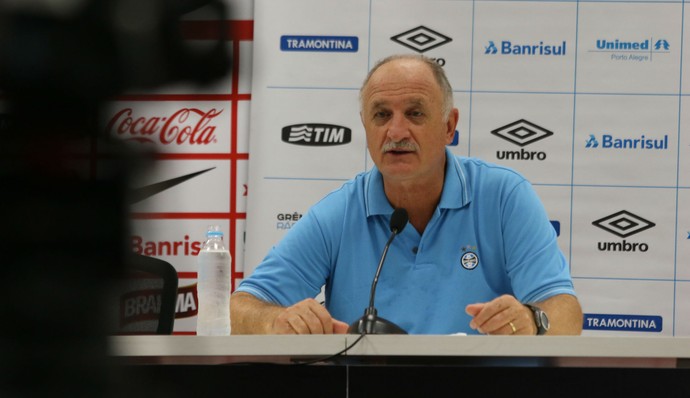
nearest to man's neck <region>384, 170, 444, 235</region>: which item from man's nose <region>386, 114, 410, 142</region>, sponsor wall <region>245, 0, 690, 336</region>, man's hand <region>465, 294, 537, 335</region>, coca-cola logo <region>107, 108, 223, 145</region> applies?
man's nose <region>386, 114, 410, 142</region>

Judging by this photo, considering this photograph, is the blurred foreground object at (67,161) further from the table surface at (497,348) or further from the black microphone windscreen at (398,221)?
the black microphone windscreen at (398,221)

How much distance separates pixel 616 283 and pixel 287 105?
1.59 meters

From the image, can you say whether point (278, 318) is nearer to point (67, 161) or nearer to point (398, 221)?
point (398, 221)

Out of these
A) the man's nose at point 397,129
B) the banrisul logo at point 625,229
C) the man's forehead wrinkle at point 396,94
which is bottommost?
the banrisul logo at point 625,229

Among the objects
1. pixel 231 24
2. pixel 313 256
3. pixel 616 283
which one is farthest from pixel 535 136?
pixel 231 24

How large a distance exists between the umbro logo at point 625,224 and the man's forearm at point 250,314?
1.95 m

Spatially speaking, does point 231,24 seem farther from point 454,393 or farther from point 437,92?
point 437,92

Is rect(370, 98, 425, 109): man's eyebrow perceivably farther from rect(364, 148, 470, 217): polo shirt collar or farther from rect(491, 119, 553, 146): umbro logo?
rect(491, 119, 553, 146): umbro logo

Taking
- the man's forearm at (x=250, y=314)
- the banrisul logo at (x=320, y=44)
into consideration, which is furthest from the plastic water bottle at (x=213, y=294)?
the banrisul logo at (x=320, y=44)

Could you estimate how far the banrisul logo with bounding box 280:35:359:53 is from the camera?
148 inches

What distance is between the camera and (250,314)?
7.07ft

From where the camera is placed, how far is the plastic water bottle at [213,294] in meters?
2.21

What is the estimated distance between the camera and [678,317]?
365 centimetres

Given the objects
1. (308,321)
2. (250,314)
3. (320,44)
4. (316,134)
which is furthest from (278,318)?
(320,44)
